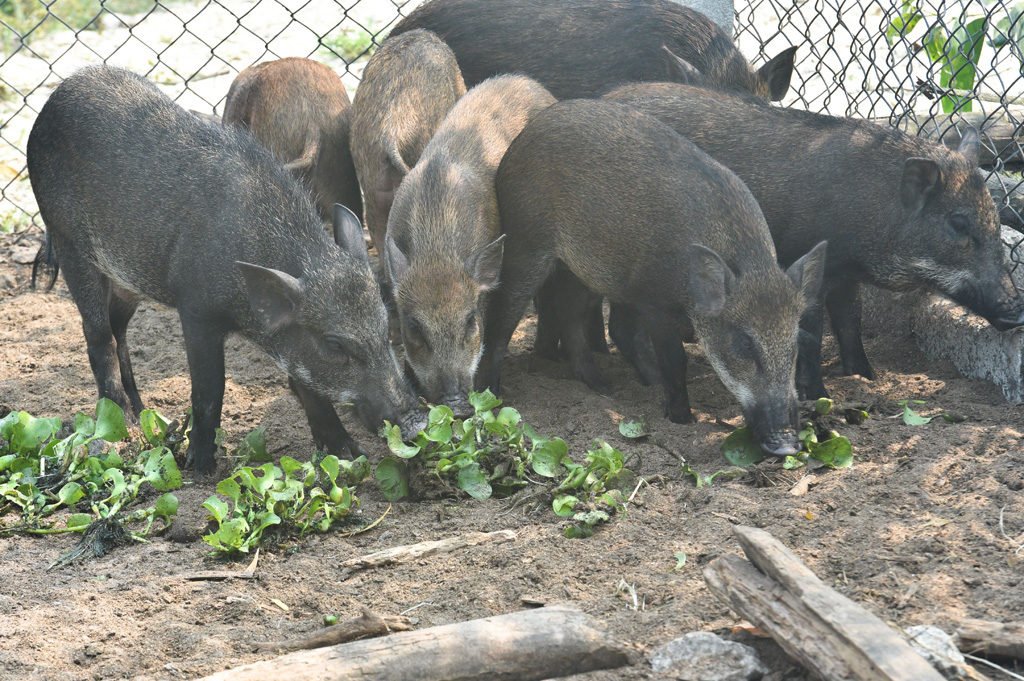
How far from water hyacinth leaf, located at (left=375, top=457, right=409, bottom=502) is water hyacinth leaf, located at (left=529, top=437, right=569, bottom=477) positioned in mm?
483

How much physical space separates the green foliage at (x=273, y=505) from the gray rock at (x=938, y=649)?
1.89 m

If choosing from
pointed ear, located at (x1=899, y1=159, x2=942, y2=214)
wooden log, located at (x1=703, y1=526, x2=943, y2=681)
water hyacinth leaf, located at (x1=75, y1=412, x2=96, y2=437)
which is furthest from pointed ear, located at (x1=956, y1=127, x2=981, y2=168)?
water hyacinth leaf, located at (x1=75, y1=412, x2=96, y2=437)

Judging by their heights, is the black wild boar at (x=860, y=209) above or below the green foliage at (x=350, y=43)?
above

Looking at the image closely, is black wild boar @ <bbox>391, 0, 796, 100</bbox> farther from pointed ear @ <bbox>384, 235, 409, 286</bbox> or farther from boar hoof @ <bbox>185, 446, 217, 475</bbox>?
boar hoof @ <bbox>185, 446, 217, 475</bbox>

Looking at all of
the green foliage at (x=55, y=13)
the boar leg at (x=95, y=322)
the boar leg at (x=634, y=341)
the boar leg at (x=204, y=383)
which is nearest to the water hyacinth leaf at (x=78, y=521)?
the boar leg at (x=204, y=383)

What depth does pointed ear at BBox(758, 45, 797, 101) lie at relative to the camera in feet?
18.3

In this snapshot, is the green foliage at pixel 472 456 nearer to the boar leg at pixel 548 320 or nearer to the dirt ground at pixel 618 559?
the dirt ground at pixel 618 559

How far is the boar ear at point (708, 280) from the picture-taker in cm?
405

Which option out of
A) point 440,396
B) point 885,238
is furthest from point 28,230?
point 885,238

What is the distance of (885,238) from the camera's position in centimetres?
450

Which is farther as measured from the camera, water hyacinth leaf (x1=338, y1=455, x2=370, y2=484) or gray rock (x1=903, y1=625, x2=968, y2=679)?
water hyacinth leaf (x1=338, y1=455, x2=370, y2=484)

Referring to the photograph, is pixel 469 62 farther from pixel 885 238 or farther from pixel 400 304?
pixel 885 238

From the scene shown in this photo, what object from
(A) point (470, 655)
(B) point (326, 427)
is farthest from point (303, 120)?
(A) point (470, 655)

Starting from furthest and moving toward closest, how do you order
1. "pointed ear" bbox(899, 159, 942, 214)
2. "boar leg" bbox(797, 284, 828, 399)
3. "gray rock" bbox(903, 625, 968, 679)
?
1. "boar leg" bbox(797, 284, 828, 399)
2. "pointed ear" bbox(899, 159, 942, 214)
3. "gray rock" bbox(903, 625, 968, 679)
